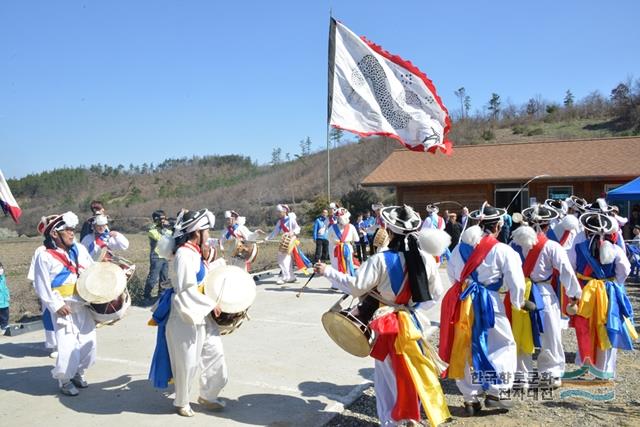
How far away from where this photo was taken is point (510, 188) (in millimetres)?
21859

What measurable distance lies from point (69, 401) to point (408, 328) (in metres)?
3.43

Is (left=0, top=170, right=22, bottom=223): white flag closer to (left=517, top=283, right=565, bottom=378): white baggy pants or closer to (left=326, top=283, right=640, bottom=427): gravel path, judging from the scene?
(left=326, top=283, right=640, bottom=427): gravel path

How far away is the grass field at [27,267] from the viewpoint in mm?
10643

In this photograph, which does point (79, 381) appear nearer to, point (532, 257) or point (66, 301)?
point (66, 301)

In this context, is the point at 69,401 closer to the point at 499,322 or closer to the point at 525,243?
the point at 499,322

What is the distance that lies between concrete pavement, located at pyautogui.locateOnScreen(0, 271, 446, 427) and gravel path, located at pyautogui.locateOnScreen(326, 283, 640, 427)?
0.71 ft

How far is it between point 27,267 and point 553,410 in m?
17.9

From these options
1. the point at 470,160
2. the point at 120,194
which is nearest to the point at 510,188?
the point at 470,160

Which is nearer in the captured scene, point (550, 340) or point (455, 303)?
point (455, 303)

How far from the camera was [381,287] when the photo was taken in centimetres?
441

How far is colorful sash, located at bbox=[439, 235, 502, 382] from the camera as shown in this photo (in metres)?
4.94

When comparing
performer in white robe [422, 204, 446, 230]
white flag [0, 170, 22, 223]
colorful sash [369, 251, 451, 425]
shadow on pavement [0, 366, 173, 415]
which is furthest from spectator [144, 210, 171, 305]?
performer in white robe [422, 204, 446, 230]

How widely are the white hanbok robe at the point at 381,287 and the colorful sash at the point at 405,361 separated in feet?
0.19

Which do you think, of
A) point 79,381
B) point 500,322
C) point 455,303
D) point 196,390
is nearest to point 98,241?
point 79,381
